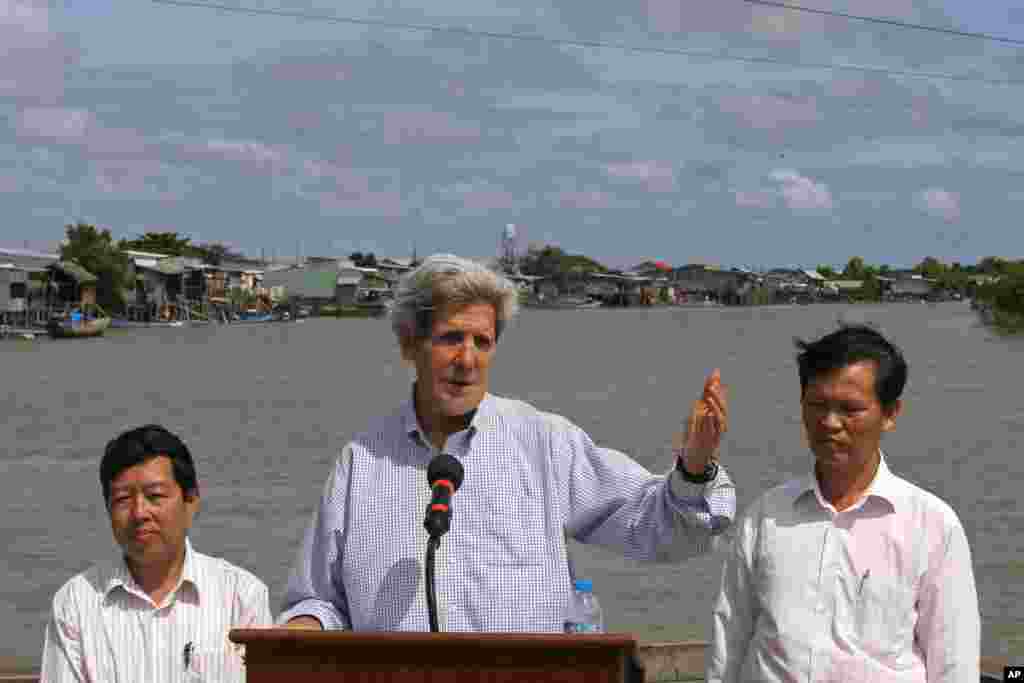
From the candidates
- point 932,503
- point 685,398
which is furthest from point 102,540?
point 685,398

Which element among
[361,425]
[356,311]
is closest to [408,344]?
[361,425]

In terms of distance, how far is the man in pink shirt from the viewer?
3201mm

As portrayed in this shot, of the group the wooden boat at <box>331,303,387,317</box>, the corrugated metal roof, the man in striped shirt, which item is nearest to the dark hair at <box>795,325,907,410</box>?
the man in striped shirt

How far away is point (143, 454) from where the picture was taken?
336 centimetres

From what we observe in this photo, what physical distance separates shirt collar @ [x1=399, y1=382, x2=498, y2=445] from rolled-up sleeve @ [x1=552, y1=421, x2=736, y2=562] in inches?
6.6

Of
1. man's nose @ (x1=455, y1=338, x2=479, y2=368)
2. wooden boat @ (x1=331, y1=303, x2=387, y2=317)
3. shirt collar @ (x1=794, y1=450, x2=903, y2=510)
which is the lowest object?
wooden boat @ (x1=331, y1=303, x2=387, y2=317)

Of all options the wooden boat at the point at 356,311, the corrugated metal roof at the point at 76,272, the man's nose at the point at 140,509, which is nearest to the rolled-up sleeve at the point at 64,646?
the man's nose at the point at 140,509

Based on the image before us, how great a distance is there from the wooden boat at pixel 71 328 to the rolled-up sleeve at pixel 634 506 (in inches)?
3041

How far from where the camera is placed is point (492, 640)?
2.58 meters

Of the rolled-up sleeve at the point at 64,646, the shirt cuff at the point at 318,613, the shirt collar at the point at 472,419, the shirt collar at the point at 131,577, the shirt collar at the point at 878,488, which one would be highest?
the shirt collar at the point at 472,419

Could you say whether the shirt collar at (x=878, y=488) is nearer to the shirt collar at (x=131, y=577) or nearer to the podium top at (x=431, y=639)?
the podium top at (x=431, y=639)

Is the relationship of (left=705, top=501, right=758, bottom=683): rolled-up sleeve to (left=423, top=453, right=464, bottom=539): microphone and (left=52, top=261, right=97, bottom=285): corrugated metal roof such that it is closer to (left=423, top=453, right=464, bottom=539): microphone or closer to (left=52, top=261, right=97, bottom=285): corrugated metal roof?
(left=423, top=453, right=464, bottom=539): microphone

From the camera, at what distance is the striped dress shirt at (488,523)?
10.6ft

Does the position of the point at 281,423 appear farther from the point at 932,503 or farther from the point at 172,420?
the point at 932,503
